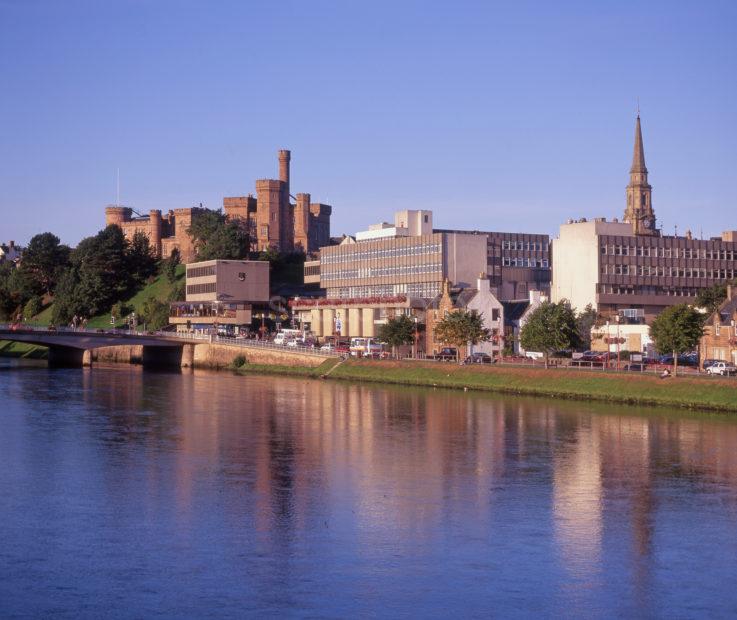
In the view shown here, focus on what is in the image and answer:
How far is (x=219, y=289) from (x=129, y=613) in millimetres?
142162

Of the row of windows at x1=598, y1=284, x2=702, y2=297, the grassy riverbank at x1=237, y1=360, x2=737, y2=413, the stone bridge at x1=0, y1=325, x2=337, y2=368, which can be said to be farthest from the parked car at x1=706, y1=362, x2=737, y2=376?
the row of windows at x1=598, y1=284, x2=702, y2=297

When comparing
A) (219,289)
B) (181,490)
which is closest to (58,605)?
(181,490)

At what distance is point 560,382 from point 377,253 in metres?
73.1

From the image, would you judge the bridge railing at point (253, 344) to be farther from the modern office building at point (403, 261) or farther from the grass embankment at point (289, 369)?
the modern office building at point (403, 261)

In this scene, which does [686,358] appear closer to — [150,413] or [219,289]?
[150,413]

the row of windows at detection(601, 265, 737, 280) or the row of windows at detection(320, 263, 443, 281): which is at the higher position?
the row of windows at detection(320, 263, 443, 281)

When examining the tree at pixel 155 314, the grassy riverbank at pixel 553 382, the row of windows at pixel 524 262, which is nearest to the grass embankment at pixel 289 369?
the grassy riverbank at pixel 553 382

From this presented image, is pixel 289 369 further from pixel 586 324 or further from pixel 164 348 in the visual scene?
pixel 586 324

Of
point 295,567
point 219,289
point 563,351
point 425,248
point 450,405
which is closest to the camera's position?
point 295,567

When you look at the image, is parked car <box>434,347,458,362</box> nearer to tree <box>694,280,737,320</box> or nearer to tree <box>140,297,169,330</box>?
tree <box>694,280,737,320</box>

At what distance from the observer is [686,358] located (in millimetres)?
104188

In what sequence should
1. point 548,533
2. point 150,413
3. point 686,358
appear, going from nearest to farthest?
point 548,533 < point 150,413 < point 686,358

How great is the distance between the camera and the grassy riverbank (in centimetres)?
7969

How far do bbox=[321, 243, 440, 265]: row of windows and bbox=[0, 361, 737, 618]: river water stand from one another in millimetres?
75979
